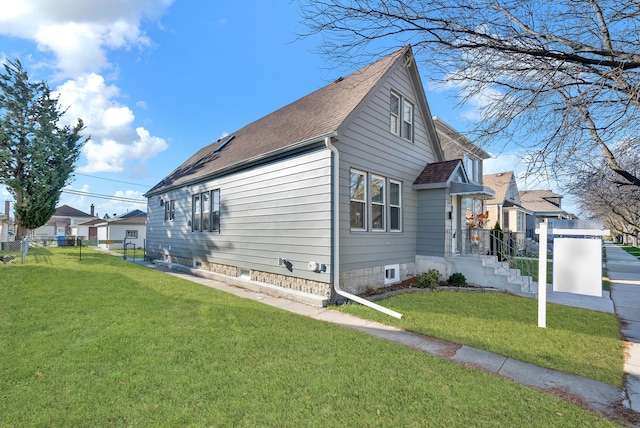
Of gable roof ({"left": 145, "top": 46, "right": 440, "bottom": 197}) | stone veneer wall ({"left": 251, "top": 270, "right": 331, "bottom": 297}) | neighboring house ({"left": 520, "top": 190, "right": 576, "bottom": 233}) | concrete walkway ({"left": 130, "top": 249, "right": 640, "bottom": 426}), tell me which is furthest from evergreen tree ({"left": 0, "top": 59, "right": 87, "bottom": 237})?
neighboring house ({"left": 520, "top": 190, "right": 576, "bottom": 233})

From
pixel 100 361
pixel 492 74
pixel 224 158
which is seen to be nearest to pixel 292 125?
pixel 224 158

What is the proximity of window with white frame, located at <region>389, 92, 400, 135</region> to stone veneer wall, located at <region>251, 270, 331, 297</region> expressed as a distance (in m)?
5.28

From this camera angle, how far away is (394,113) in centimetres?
973

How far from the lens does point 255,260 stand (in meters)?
9.41

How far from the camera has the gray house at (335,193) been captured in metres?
7.43

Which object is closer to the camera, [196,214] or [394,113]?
[394,113]

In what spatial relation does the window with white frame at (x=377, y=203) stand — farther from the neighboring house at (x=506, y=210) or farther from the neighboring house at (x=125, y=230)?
the neighboring house at (x=125, y=230)

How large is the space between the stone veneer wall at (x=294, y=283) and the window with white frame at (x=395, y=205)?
3.19 meters

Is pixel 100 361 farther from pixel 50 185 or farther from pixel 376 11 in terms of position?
pixel 50 185

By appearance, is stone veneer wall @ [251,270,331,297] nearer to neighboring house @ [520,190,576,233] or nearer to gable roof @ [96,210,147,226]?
neighboring house @ [520,190,576,233]

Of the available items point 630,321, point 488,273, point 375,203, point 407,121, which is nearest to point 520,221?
point 488,273

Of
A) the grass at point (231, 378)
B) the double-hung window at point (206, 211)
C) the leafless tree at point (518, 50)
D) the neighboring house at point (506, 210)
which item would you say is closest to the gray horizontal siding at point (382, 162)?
the grass at point (231, 378)

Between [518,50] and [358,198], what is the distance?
17.0 ft

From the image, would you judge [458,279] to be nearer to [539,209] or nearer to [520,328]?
[520,328]
